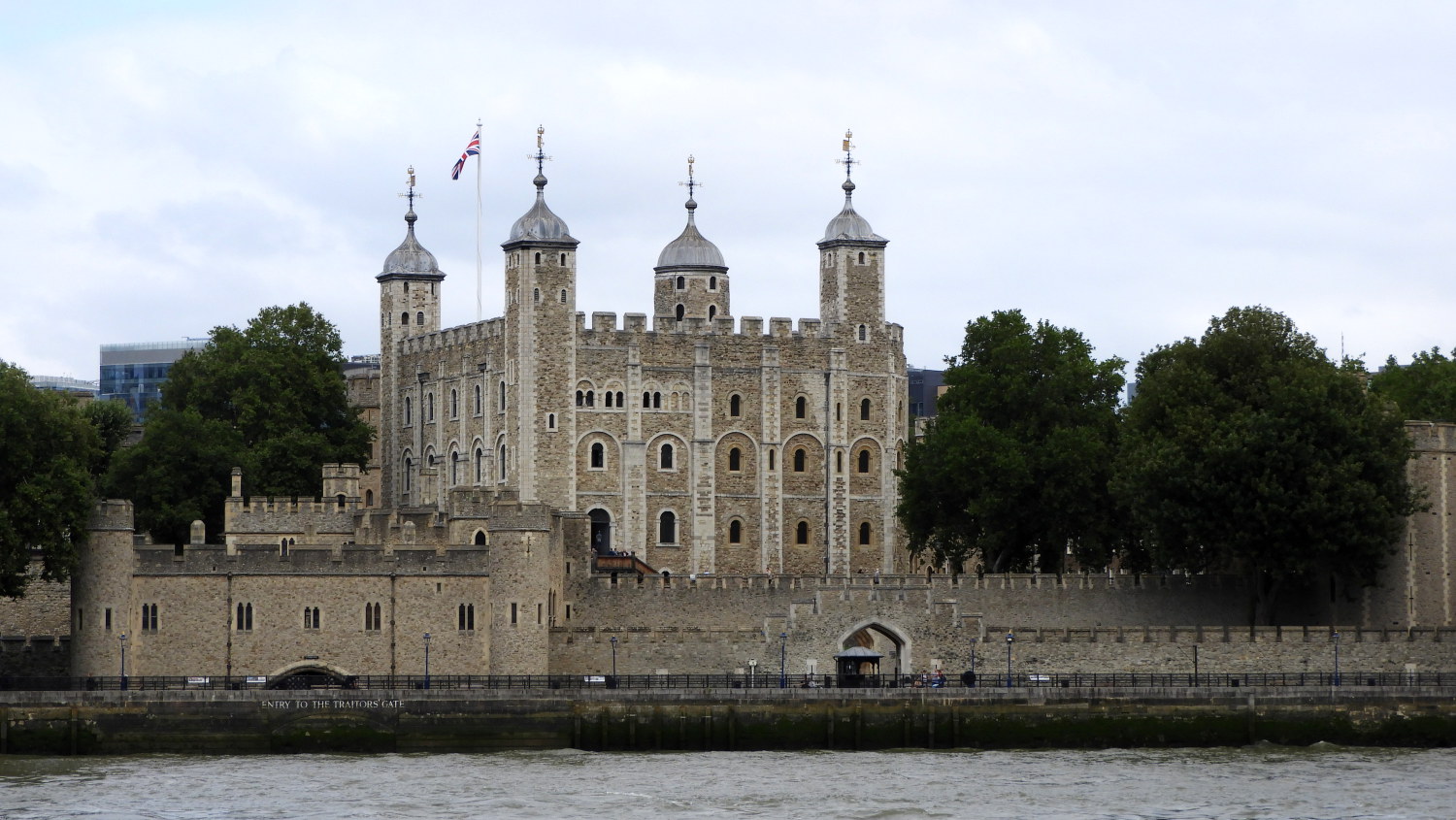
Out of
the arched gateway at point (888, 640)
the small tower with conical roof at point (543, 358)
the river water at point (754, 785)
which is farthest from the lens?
the small tower with conical roof at point (543, 358)

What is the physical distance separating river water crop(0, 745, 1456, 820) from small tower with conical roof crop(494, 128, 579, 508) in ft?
90.8

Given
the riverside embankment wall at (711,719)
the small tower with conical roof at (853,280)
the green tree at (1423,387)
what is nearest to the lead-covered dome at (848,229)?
the small tower with conical roof at (853,280)

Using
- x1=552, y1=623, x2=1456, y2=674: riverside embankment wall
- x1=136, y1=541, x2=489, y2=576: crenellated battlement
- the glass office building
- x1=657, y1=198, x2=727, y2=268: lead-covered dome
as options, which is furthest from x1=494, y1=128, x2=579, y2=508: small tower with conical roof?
the glass office building

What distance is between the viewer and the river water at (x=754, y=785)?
63.9m

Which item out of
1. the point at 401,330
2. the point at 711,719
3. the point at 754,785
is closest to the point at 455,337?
the point at 401,330

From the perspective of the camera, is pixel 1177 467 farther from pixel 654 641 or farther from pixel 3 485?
pixel 3 485

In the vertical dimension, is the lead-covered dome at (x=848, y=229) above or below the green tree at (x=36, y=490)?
above

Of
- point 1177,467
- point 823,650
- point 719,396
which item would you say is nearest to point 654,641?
point 823,650

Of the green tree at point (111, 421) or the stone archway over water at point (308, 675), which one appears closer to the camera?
the stone archway over water at point (308, 675)

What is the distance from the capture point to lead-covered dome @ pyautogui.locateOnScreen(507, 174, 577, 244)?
100 meters

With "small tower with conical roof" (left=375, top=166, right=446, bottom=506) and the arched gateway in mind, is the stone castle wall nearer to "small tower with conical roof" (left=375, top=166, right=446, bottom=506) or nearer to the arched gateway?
the arched gateway

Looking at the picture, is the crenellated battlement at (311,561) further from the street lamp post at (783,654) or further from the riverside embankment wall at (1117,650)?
the street lamp post at (783,654)

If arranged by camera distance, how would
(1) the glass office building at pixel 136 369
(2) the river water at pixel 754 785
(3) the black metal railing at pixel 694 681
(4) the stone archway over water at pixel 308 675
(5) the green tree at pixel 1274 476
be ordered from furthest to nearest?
(1) the glass office building at pixel 136 369 < (5) the green tree at pixel 1274 476 < (4) the stone archway over water at pixel 308 675 < (3) the black metal railing at pixel 694 681 < (2) the river water at pixel 754 785

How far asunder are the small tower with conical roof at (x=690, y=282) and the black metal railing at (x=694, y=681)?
2885 centimetres
